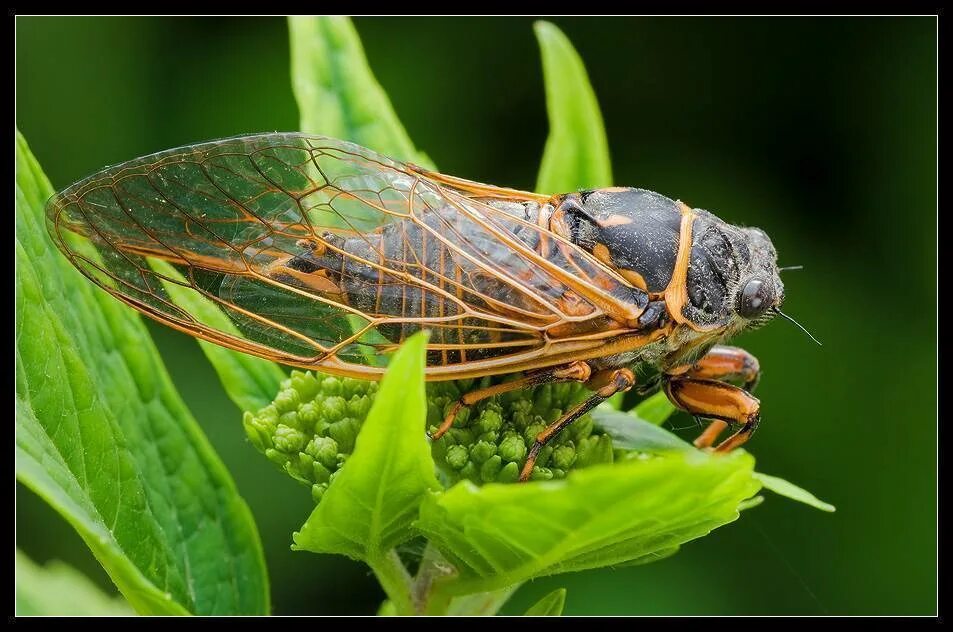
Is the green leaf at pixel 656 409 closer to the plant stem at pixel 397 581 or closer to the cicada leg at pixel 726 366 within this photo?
the cicada leg at pixel 726 366

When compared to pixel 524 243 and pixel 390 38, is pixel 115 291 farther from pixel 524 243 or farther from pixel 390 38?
pixel 390 38

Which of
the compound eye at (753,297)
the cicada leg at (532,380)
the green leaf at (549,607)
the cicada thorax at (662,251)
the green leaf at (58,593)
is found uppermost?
the cicada thorax at (662,251)

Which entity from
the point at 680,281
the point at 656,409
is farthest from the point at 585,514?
the point at 656,409

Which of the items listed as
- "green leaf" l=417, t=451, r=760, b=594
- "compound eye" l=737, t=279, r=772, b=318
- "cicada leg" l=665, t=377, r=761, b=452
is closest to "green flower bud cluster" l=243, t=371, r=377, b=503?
"green leaf" l=417, t=451, r=760, b=594

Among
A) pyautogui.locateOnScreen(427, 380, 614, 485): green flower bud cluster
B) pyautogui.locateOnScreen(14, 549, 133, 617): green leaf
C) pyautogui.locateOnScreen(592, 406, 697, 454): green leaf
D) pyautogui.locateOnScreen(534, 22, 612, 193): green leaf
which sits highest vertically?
pyautogui.locateOnScreen(534, 22, 612, 193): green leaf

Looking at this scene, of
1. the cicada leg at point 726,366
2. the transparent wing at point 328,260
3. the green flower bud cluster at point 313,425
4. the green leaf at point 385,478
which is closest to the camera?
the green leaf at point 385,478

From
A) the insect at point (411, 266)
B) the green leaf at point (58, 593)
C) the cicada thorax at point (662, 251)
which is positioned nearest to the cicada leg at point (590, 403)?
the insect at point (411, 266)

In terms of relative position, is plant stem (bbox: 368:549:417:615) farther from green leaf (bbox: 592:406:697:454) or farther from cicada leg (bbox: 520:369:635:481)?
green leaf (bbox: 592:406:697:454)
